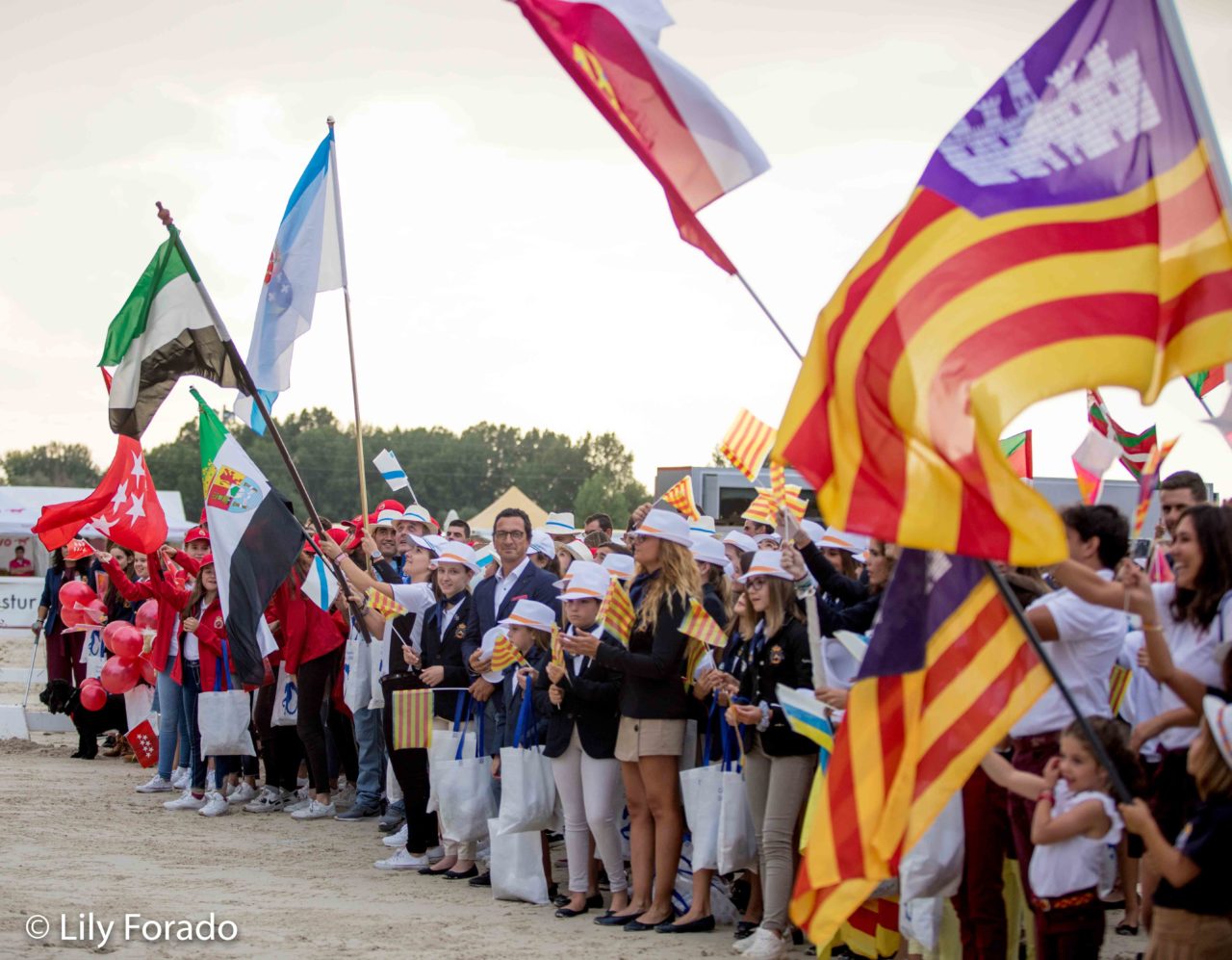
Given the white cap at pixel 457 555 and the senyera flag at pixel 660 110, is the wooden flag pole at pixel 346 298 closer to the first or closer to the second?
the white cap at pixel 457 555

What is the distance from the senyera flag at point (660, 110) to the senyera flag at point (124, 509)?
820 cm

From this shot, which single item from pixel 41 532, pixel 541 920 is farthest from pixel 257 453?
pixel 541 920

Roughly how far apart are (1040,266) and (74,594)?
43.9 ft

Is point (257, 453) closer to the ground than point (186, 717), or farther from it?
farther from it

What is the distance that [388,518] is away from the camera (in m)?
13.8

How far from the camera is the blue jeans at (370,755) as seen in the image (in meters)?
12.0

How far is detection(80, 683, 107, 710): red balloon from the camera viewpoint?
1558 cm

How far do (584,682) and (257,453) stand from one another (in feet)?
257

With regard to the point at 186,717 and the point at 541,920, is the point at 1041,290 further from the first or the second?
the point at 186,717

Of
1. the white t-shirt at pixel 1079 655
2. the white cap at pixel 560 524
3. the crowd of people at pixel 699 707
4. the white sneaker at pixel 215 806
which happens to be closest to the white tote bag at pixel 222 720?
the crowd of people at pixel 699 707

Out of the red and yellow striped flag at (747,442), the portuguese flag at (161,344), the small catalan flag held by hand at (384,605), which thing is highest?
the portuguese flag at (161,344)

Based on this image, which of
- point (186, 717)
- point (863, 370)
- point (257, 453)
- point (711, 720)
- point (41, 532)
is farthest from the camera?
point (257, 453)

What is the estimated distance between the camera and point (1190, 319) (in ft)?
15.8

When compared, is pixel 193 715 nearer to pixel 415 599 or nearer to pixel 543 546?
pixel 415 599
